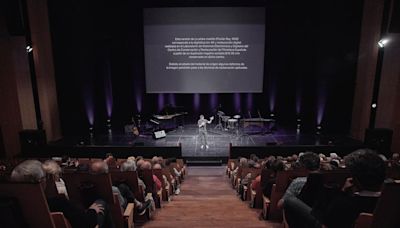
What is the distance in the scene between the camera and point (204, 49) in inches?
429

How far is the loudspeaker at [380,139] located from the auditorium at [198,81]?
0.10 ft

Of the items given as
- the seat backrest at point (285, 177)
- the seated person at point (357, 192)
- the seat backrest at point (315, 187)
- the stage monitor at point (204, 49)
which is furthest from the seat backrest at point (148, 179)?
the stage monitor at point (204, 49)

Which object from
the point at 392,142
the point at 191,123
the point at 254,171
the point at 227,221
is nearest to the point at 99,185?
the point at 227,221

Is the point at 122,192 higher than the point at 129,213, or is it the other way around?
the point at 122,192

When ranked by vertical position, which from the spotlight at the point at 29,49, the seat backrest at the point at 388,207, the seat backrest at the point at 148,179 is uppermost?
the spotlight at the point at 29,49

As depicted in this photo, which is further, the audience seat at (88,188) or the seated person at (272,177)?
the seated person at (272,177)

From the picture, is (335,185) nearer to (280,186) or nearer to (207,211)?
(280,186)

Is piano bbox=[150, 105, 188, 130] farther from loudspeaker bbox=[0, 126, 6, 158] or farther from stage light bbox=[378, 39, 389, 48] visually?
stage light bbox=[378, 39, 389, 48]

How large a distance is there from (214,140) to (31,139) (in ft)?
18.4

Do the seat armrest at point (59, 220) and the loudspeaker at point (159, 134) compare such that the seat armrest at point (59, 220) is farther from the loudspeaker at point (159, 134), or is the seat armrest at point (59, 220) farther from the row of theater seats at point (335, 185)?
the loudspeaker at point (159, 134)

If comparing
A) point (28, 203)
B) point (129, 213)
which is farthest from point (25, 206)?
point (129, 213)

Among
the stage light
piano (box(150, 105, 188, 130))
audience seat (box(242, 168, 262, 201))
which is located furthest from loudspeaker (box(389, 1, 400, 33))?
piano (box(150, 105, 188, 130))

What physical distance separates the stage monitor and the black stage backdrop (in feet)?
1.43

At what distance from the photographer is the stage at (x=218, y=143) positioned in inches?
324
